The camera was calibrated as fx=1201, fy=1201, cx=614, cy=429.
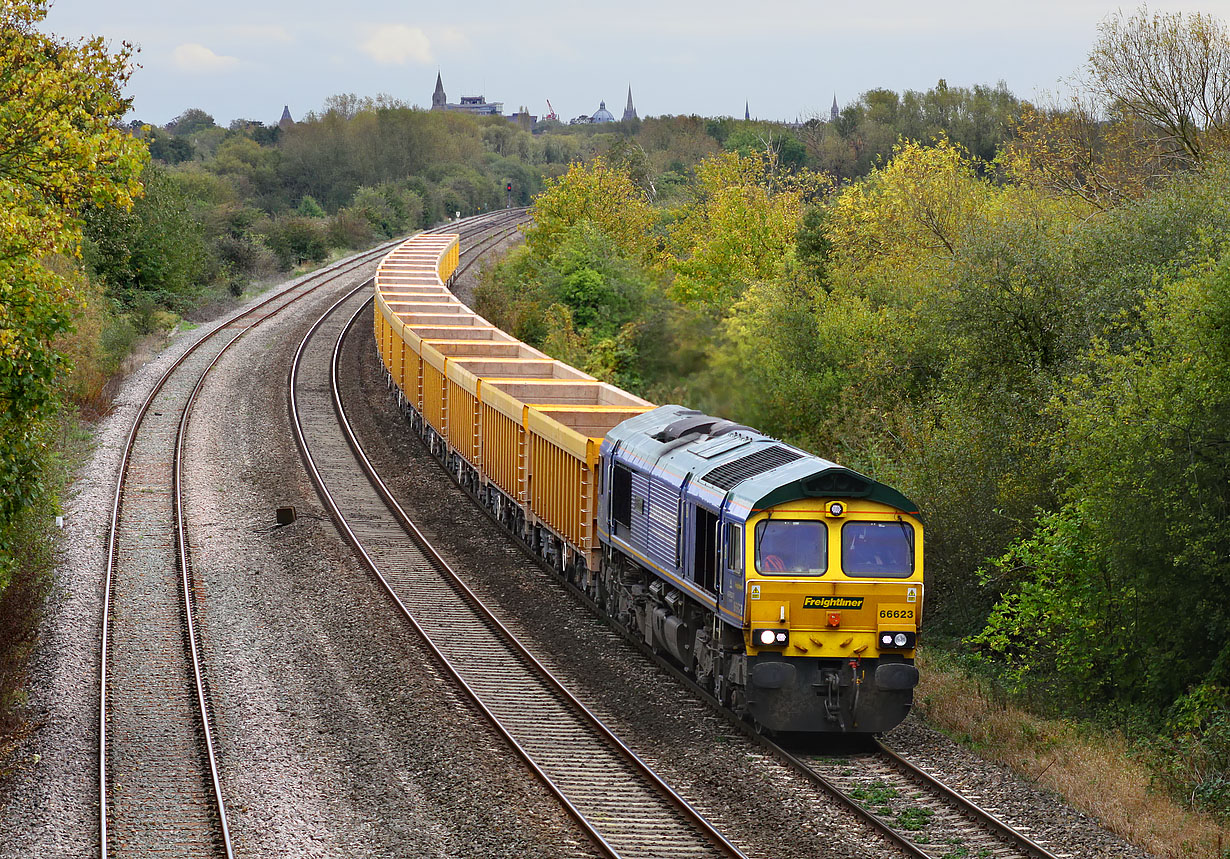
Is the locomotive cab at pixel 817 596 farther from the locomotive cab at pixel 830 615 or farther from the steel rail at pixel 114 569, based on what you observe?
the steel rail at pixel 114 569

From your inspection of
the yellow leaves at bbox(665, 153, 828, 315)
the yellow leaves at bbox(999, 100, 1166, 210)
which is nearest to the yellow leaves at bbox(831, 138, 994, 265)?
the yellow leaves at bbox(999, 100, 1166, 210)

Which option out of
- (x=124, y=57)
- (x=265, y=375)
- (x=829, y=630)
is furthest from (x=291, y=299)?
(x=829, y=630)

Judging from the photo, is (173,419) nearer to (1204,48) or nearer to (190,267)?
(190,267)

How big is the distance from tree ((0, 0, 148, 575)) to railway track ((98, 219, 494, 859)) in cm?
273

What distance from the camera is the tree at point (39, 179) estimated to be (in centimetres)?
1362

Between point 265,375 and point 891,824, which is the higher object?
point 265,375

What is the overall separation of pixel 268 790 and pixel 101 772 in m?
1.96

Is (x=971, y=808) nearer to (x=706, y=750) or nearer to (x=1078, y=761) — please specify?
(x=1078, y=761)

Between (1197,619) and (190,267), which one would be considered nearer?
(1197,619)

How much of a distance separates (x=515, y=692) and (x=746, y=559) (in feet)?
15.0

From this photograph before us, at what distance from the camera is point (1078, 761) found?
14078 mm

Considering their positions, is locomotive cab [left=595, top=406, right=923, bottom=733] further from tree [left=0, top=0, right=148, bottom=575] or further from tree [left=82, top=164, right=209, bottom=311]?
tree [left=82, top=164, right=209, bottom=311]

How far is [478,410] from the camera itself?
28.0 m

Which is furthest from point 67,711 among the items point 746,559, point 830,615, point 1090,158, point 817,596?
point 1090,158
